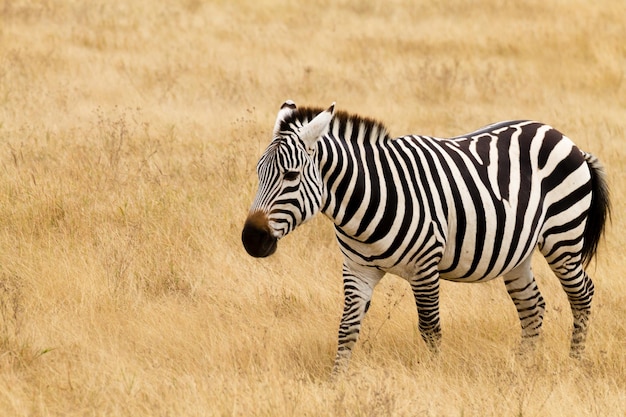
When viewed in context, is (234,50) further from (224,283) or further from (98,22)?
(224,283)

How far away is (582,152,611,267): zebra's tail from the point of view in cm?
552

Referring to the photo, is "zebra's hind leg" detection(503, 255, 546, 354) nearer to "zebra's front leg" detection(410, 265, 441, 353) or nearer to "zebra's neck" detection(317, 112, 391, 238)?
"zebra's front leg" detection(410, 265, 441, 353)

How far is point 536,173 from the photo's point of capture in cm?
516

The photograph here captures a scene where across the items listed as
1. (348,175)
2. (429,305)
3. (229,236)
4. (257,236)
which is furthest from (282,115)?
(229,236)

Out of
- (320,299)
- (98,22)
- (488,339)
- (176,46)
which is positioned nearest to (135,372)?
(320,299)

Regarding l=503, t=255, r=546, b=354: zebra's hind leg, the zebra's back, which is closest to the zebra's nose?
the zebra's back

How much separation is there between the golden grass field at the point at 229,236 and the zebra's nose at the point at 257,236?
0.67 meters

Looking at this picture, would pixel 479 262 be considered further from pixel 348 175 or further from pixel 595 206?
pixel 595 206

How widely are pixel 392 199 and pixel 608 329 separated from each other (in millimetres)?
1942

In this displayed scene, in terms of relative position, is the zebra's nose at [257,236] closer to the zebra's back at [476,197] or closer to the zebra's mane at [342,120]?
the zebra's mane at [342,120]

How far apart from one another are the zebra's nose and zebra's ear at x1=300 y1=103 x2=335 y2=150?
44cm

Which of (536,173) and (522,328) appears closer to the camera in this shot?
(536,173)

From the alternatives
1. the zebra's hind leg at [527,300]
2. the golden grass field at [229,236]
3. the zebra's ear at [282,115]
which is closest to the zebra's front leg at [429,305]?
the golden grass field at [229,236]

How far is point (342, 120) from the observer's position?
462 cm
